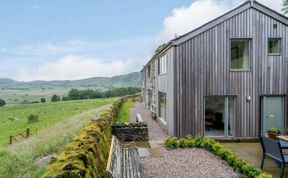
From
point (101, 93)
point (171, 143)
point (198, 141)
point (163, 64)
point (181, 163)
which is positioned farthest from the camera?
point (101, 93)

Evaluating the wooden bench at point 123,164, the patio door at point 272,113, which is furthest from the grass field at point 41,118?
the patio door at point 272,113

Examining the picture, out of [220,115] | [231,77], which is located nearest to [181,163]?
[220,115]

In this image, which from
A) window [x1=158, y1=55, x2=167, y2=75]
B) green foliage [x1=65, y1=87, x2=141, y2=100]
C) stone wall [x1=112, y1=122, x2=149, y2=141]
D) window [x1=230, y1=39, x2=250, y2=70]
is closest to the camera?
window [x1=230, y1=39, x2=250, y2=70]

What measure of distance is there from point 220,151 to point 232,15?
6925 millimetres

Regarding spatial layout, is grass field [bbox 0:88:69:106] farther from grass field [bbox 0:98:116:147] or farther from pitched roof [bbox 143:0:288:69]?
pitched roof [bbox 143:0:288:69]

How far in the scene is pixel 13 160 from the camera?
27.5ft

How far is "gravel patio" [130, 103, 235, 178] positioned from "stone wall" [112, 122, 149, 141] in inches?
71.5

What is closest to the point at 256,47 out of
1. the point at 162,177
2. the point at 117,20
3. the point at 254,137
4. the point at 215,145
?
the point at 254,137

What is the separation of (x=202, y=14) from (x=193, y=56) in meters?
16.8

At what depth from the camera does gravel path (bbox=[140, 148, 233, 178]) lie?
8234 mm

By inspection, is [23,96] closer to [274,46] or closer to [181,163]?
[274,46]

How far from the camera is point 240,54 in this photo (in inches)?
537

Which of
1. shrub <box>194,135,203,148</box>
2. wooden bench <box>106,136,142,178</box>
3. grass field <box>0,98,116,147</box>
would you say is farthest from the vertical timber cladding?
grass field <box>0,98,116,147</box>

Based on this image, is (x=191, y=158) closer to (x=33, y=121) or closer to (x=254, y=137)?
(x=254, y=137)
